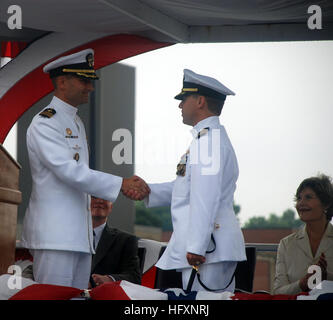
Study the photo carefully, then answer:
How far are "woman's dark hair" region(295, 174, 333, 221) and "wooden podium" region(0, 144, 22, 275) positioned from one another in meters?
2.02

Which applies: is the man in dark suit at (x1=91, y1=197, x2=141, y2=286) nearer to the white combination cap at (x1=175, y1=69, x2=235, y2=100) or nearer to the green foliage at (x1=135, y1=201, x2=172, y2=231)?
the white combination cap at (x1=175, y1=69, x2=235, y2=100)

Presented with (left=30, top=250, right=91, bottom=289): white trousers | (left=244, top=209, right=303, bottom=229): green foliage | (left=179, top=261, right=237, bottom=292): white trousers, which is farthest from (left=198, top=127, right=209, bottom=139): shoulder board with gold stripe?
(left=244, top=209, right=303, bottom=229): green foliage

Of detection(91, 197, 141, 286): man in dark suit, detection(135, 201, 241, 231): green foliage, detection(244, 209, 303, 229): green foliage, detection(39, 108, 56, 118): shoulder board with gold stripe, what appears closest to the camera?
detection(39, 108, 56, 118): shoulder board with gold stripe

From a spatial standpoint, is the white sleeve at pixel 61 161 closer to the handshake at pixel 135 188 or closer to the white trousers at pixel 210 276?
the handshake at pixel 135 188

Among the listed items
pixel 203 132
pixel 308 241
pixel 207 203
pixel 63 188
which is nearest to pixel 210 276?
pixel 207 203

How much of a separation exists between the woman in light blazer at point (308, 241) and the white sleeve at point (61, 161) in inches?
51.7

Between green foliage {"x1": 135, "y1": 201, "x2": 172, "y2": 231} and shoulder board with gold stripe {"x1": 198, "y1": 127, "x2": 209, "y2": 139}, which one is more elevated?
shoulder board with gold stripe {"x1": 198, "y1": 127, "x2": 209, "y2": 139}

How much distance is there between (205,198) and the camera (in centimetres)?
438

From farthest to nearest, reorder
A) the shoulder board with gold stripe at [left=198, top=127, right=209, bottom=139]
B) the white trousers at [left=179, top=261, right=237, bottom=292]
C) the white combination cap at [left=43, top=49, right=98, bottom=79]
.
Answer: the white combination cap at [left=43, top=49, right=98, bottom=79]
the shoulder board with gold stripe at [left=198, top=127, right=209, bottom=139]
the white trousers at [left=179, top=261, right=237, bottom=292]

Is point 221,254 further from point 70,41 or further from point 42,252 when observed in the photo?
point 70,41

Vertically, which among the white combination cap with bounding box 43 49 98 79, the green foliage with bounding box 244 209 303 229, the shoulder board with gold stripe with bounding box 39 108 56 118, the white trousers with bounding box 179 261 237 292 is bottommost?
the green foliage with bounding box 244 209 303 229

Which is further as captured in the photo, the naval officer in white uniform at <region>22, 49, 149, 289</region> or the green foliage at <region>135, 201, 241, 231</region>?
the green foliage at <region>135, 201, 241, 231</region>

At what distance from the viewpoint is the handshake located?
16.1 ft
